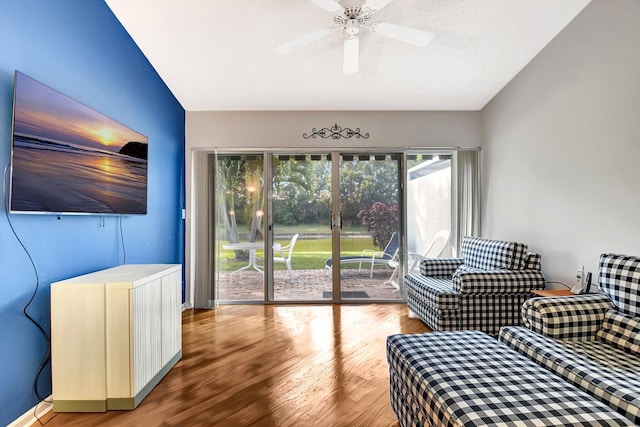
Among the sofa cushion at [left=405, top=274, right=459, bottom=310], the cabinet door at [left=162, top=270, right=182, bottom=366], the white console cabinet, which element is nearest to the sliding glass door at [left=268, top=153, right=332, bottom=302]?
the sofa cushion at [left=405, top=274, right=459, bottom=310]

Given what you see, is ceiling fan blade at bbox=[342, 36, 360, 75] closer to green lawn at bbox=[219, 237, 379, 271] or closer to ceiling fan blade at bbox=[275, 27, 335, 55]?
ceiling fan blade at bbox=[275, 27, 335, 55]

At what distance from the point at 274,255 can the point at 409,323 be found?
1792 mm

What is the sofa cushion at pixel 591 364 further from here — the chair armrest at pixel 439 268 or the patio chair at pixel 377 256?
the patio chair at pixel 377 256

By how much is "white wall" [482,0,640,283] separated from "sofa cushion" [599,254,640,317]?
1.51 feet

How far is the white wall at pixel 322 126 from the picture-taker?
3.96 meters

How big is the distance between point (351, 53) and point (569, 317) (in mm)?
2270

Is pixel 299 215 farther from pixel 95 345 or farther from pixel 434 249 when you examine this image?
pixel 95 345

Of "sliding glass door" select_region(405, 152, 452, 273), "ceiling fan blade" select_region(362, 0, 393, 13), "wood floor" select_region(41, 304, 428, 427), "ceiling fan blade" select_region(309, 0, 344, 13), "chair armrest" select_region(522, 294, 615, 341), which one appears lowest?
"wood floor" select_region(41, 304, 428, 427)

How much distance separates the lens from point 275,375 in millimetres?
2238

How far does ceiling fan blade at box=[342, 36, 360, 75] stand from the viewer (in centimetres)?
229

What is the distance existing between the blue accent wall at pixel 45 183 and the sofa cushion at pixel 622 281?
3361 millimetres

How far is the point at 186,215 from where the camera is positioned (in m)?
3.92

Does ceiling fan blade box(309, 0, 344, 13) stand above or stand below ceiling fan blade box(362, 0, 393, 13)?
below

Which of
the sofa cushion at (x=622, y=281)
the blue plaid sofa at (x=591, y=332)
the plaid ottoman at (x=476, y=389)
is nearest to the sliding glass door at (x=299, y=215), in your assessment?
the plaid ottoman at (x=476, y=389)
